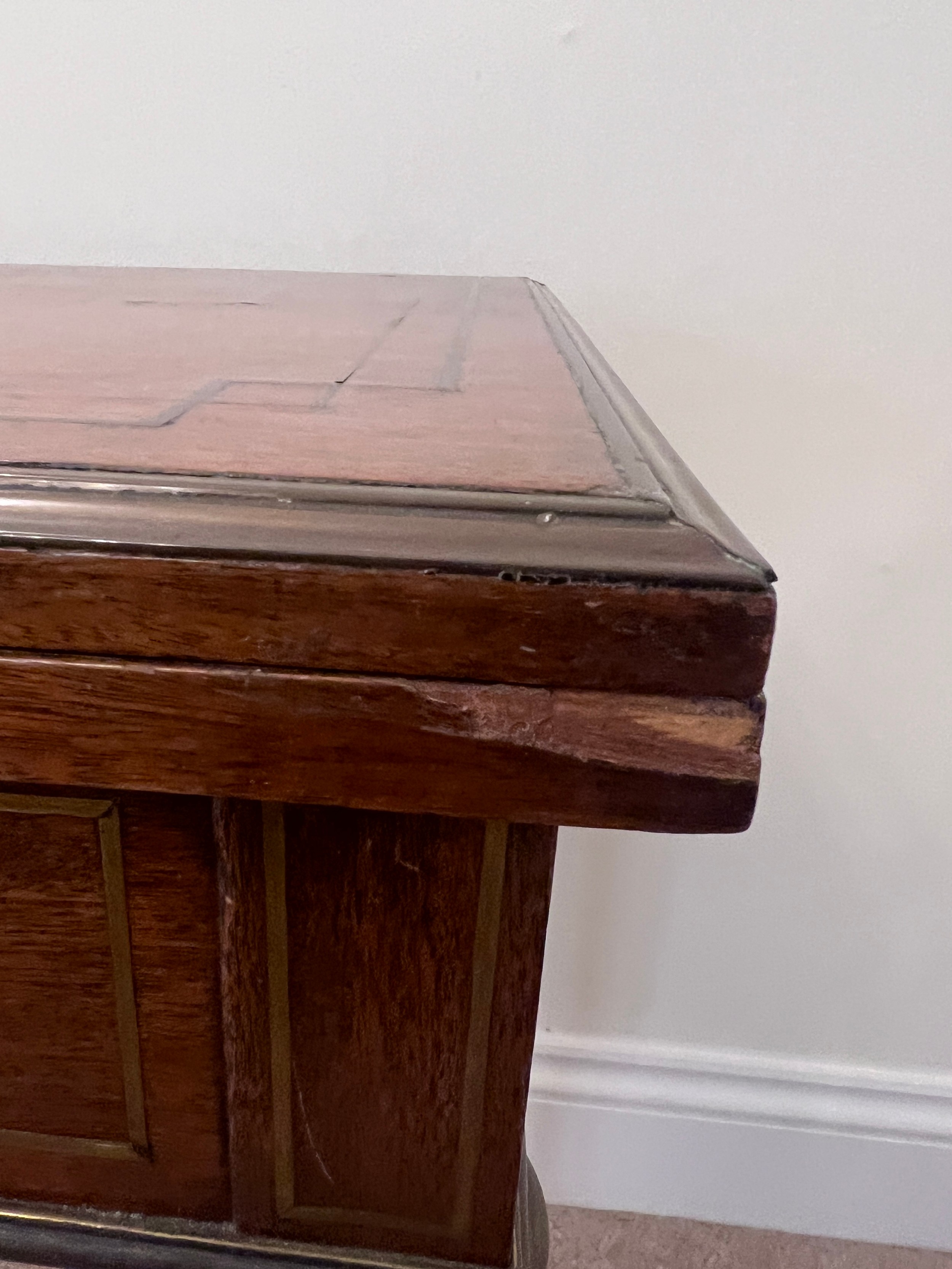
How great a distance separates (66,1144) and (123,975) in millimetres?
72

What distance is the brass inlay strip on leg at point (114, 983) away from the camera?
23cm

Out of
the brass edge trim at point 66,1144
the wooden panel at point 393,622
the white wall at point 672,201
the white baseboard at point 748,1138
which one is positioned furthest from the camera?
the white baseboard at point 748,1138

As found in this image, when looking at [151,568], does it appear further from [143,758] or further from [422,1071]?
[422,1071]

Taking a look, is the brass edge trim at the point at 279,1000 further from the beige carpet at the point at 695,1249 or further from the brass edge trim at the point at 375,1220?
the beige carpet at the point at 695,1249

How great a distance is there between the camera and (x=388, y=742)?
20 centimetres

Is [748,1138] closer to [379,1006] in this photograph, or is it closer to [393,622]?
[379,1006]

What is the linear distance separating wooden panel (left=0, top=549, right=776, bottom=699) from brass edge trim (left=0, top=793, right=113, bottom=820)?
0.05 m

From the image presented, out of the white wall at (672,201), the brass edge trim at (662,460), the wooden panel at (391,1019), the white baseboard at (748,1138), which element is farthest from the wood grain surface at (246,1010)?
→ the white baseboard at (748,1138)

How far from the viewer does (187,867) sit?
0.80 ft

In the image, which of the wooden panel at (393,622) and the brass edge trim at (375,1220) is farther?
the brass edge trim at (375,1220)

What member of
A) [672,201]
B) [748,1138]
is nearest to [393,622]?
[672,201]

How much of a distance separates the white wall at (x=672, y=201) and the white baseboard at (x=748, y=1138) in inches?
12.8

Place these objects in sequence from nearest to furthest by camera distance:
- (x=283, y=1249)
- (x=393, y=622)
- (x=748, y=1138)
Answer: (x=393, y=622) → (x=283, y=1249) → (x=748, y=1138)

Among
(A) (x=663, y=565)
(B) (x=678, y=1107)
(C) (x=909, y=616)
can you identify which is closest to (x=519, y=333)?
(A) (x=663, y=565)
